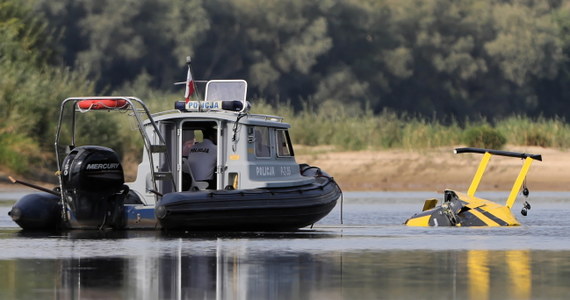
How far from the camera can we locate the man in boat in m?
28.6

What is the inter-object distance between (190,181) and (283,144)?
2.14 m

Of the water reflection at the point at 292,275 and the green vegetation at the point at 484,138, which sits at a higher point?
the green vegetation at the point at 484,138

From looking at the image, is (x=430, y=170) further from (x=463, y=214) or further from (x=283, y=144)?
(x=463, y=214)

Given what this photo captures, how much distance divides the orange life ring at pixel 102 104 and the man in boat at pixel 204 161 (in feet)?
6.74

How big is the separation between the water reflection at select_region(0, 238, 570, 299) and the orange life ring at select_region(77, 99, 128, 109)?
5061mm

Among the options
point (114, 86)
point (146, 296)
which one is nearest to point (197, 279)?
point (146, 296)

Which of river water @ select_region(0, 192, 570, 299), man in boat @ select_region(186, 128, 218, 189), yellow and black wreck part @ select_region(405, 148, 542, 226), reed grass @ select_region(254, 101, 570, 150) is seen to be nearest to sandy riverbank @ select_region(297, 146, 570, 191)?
reed grass @ select_region(254, 101, 570, 150)

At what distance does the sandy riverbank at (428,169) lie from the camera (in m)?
51.7

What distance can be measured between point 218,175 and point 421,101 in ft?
206

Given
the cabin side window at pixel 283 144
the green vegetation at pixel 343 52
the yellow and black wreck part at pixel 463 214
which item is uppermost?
the green vegetation at pixel 343 52

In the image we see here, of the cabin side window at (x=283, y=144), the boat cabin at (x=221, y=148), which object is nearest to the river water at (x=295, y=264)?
the boat cabin at (x=221, y=148)

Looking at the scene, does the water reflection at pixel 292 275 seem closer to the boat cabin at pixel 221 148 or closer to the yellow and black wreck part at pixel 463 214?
the boat cabin at pixel 221 148

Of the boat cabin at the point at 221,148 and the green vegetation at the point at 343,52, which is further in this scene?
the green vegetation at the point at 343,52

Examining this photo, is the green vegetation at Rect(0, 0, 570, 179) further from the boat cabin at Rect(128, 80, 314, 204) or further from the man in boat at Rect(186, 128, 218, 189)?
the man in boat at Rect(186, 128, 218, 189)
